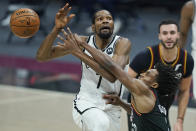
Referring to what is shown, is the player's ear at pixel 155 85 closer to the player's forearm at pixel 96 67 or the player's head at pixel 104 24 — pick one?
the player's forearm at pixel 96 67

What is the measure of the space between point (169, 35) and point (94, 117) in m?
1.21

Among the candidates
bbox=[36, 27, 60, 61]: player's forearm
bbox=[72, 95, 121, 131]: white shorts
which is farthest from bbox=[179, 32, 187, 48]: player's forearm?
bbox=[36, 27, 60, 61]: player's forearm

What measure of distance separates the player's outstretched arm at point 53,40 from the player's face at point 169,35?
1.09 metres

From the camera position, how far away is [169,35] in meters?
4.89

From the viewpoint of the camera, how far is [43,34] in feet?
49.6

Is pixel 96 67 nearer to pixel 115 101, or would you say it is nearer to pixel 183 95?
pixel 115 101

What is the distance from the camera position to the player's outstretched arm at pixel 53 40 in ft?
14.2

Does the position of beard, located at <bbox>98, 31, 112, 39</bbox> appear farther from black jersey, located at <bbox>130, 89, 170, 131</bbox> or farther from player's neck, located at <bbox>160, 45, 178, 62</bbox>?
black jersey, located at <bbox>130, 89, 170, 131</bbox>

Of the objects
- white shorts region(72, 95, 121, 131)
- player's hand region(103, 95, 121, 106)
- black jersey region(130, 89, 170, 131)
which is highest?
player's hand region(103, 95, 121, 106)

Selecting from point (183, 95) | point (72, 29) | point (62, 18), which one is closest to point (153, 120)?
point (183, 95)

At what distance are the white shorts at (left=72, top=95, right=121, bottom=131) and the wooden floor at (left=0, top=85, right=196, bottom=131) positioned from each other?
196 centimetres

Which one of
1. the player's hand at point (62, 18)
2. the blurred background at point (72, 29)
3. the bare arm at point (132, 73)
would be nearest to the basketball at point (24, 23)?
the player's hand at point (62, 18)

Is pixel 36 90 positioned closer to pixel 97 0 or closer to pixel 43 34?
pixel 43 34

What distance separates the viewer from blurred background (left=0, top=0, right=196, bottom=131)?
10.7 metres
